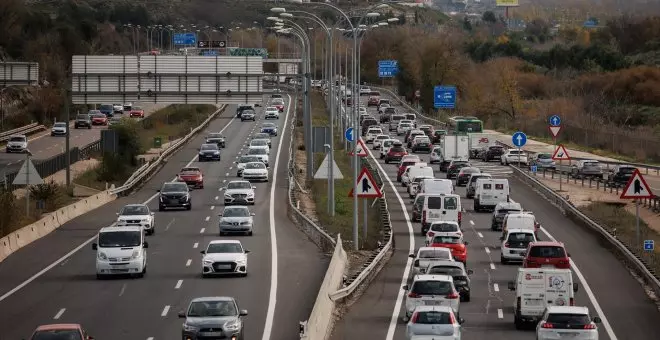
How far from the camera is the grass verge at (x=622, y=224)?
49.2 meters

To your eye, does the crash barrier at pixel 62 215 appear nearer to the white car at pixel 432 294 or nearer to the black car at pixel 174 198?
the black car at pixel 174 198

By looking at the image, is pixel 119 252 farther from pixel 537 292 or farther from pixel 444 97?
pixel 444 97

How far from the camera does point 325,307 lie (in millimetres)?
33031

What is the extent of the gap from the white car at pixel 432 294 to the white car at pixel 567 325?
175 inches

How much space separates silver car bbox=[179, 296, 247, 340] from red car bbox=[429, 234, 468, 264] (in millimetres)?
16807

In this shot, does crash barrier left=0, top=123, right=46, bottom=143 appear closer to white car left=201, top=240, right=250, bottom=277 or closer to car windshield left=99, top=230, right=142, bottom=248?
car windshield left=99, top=230, right=142, bottom=248

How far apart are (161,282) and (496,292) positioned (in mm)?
9681

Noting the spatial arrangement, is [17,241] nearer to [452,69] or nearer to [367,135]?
[367,135]

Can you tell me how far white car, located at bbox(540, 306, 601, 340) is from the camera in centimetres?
2855

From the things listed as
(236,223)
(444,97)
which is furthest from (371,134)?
(236,223)

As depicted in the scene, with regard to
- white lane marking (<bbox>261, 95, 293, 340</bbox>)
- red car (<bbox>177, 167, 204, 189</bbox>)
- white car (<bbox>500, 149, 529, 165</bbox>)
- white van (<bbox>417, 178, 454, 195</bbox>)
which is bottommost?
white lane marking (<bbox>261, 95, 293, 340</bbox>)

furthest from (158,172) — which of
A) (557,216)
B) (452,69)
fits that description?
(452,69)

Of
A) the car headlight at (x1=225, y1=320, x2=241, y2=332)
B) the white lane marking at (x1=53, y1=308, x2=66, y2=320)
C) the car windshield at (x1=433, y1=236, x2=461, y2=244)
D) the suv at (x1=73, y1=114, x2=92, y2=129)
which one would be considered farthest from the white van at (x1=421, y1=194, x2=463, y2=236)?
the suv at (x1=73, y1=114, x2=92, y2=129)

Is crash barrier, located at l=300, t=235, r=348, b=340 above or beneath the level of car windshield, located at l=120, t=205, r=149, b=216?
beneath
